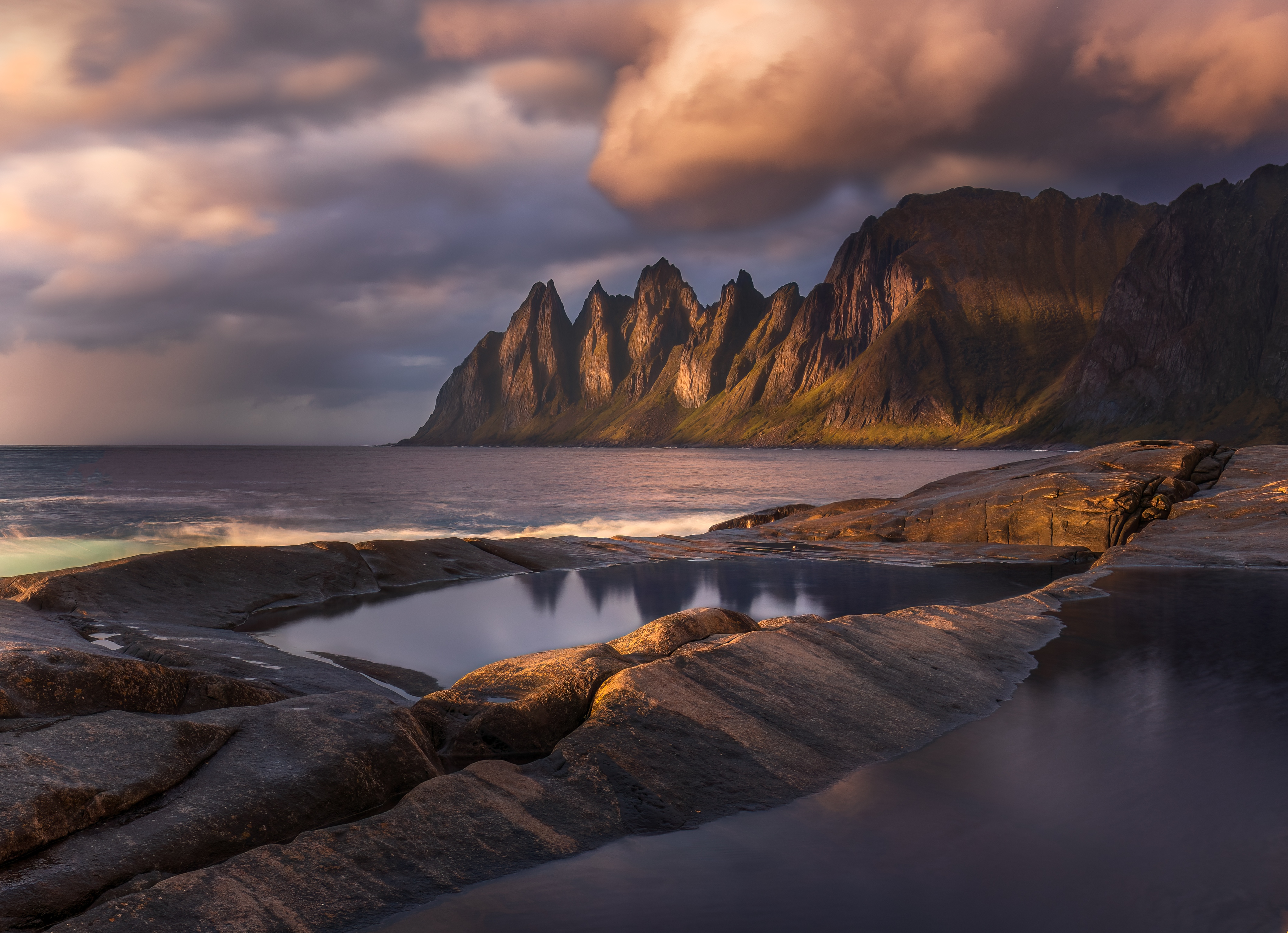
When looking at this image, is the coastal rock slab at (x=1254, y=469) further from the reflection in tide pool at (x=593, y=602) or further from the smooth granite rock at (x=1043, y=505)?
the reflection in tide pool at (x=593, y=602)

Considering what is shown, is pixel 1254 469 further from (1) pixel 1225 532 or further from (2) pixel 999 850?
(2) pixel 999 850

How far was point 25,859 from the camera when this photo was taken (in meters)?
4.50

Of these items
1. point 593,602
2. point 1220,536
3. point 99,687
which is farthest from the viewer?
point 1220,536

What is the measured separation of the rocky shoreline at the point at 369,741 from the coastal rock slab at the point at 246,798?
0.05 ft

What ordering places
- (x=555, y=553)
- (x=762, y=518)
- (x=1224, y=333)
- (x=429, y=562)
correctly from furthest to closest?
(x=1224, y=333) < (x=762, y=518) < (x=555, y=553) < (x=429, y=562)

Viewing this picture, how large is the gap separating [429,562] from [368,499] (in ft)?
152

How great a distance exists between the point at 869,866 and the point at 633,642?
4.44m

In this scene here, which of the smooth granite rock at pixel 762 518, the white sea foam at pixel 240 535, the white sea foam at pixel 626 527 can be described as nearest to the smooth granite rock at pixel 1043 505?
the smooth granite rock at pixel 762 518


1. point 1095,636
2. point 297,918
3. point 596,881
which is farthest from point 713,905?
point 1095,636

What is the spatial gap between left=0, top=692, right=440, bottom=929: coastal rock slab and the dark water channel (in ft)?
4.74

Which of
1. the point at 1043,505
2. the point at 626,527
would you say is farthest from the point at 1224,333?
the point at 1043,505

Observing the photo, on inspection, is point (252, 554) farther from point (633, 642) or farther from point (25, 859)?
point (25, 859)

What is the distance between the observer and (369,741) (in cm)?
640

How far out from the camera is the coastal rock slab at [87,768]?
15.3 ft
